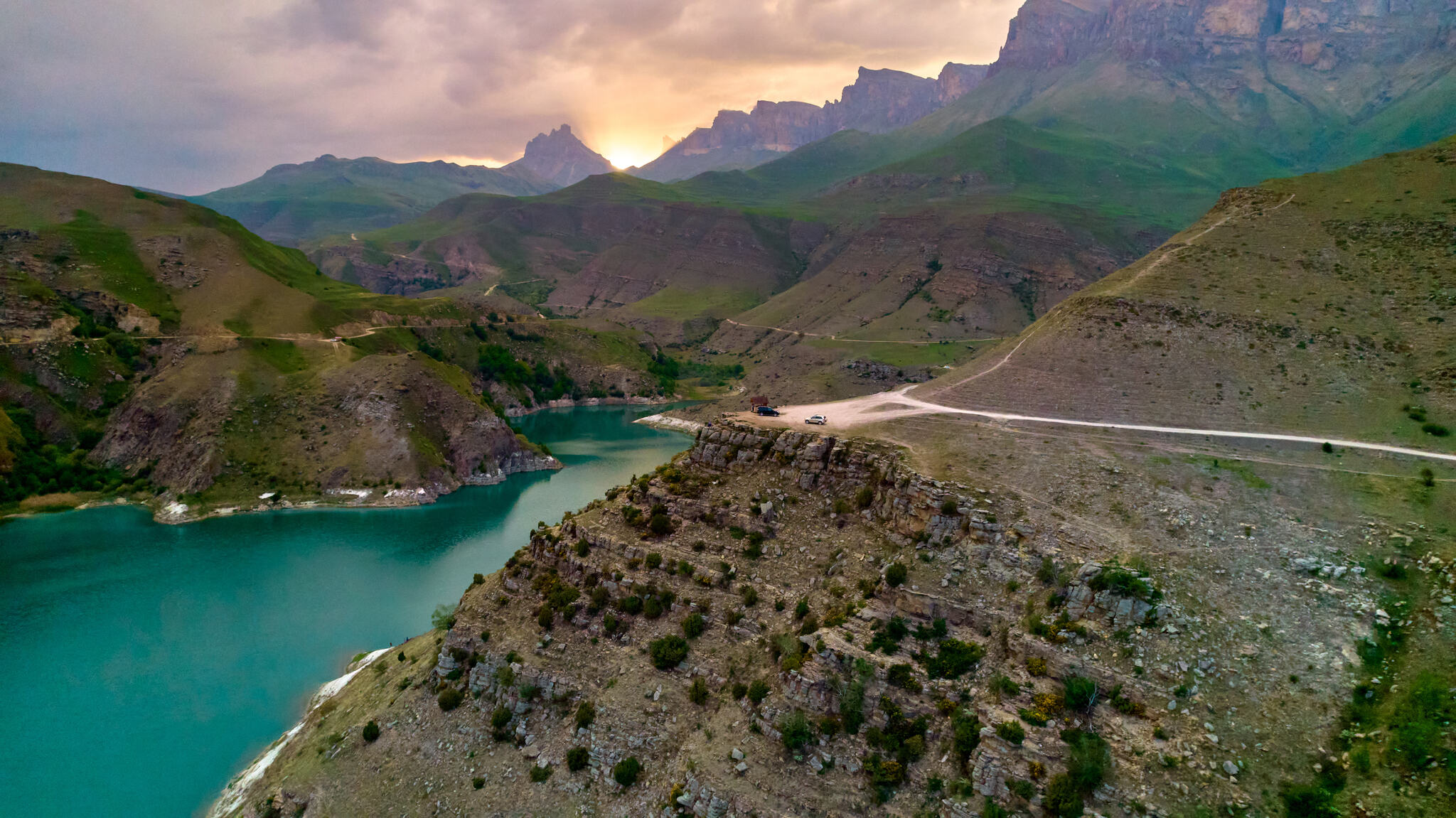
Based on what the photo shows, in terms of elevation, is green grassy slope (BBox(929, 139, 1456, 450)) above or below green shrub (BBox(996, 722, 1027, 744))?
above

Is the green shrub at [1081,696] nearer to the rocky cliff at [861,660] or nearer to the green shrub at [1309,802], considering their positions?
the rocky cliff at [861,660]

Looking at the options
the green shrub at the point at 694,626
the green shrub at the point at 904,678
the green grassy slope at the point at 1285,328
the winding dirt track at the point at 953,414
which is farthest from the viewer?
the green grassy slope at the point at 1285,328

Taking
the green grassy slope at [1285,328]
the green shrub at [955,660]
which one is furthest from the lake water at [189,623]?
the green grassy slope at [1285,328]

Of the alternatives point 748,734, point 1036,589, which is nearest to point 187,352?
point 748,734

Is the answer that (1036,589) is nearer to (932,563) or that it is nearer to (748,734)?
(932,563)

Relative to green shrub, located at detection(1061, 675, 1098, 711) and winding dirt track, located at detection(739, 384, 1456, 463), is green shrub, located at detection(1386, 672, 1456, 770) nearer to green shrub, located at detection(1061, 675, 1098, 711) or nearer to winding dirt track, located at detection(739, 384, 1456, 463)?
green shrub, located at detection(1061, 675, 1098, 711)

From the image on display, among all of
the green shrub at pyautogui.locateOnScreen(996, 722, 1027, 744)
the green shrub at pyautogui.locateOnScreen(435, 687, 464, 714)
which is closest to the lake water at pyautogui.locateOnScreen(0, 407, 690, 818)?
the green shrub at pyautogui.locateOnScreen(435, 687, 464, 714)
